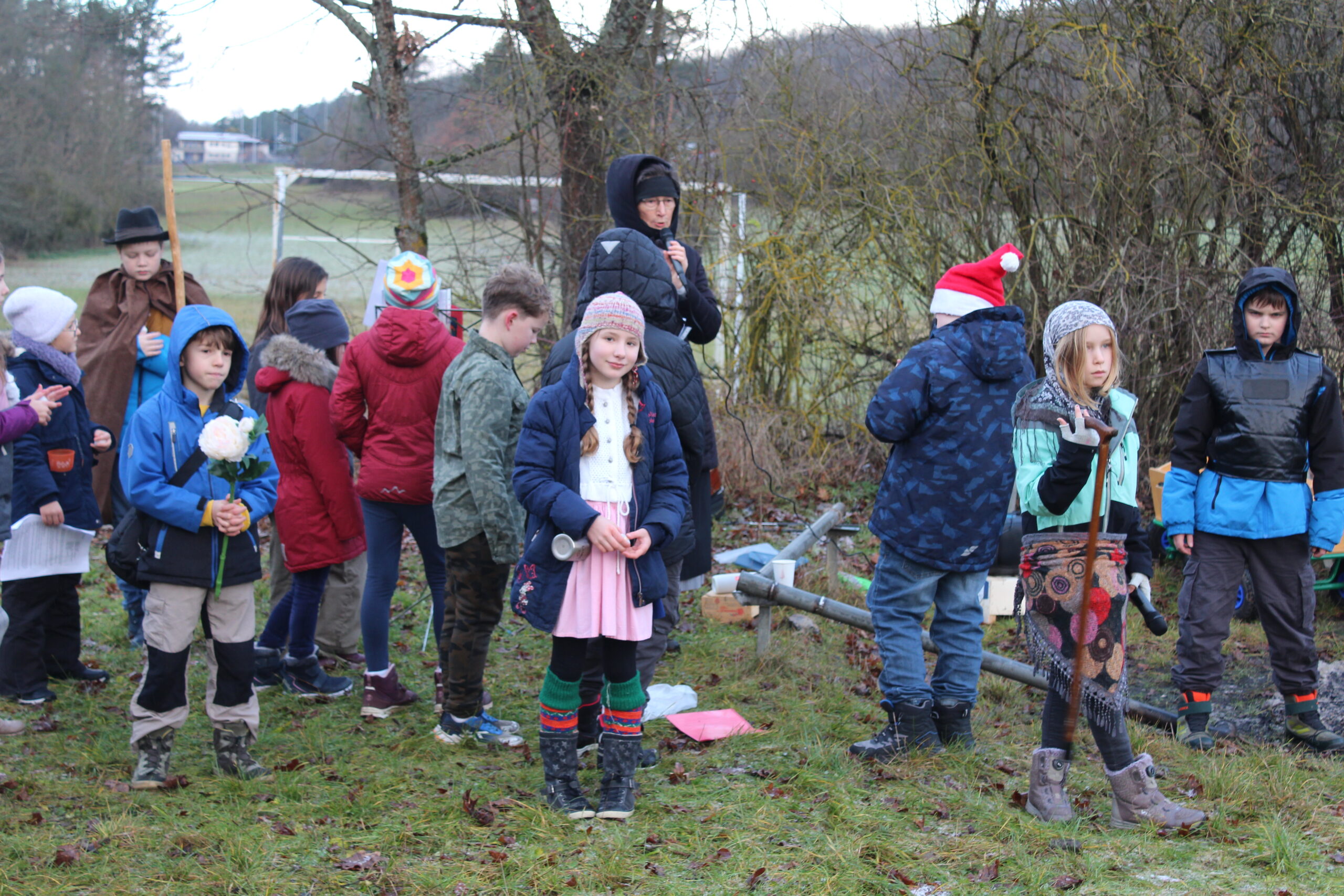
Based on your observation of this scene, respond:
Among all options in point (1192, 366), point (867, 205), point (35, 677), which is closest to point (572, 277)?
point (867, 205)

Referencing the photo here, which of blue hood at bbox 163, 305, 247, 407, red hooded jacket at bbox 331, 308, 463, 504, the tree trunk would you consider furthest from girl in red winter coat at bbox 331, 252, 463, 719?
the tree trunk

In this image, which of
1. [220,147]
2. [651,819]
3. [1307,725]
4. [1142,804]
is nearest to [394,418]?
[651,819]

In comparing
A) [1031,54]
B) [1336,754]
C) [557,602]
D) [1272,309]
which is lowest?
[1336,754]

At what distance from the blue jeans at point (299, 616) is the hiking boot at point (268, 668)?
0.04m

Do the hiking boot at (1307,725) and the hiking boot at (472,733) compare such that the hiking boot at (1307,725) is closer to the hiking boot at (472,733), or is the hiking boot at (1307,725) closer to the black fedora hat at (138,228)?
the hiking boot at (472,733)

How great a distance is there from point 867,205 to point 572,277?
8.71 feet

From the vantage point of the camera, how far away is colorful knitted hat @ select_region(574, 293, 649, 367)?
12.3ft

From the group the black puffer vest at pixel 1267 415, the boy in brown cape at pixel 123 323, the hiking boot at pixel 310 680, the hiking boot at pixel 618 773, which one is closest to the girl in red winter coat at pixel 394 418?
the hiking boot at pixel 310 680

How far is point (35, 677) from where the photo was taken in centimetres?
499

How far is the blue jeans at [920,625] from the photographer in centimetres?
429

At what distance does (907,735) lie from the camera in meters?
4.32

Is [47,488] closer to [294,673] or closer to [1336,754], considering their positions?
[294,673]

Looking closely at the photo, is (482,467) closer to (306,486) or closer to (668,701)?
(306,486)

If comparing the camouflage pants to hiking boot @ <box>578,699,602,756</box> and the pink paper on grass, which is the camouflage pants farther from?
the pink paper on grass
